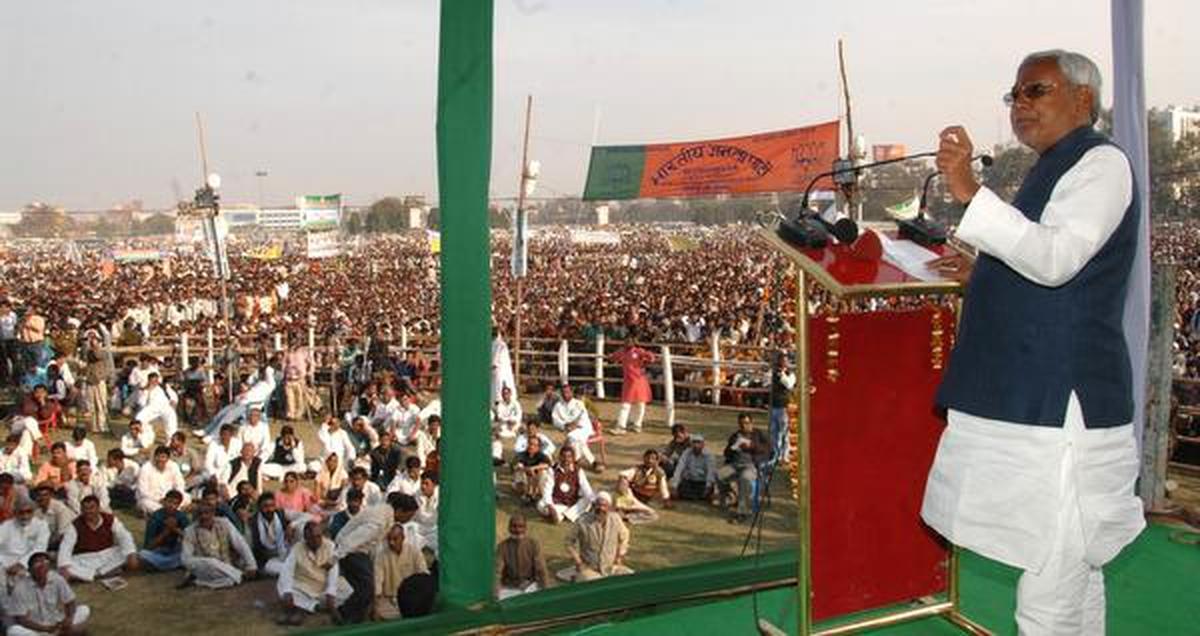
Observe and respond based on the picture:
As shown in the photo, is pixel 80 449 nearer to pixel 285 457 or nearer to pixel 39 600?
→ pixel 285 457

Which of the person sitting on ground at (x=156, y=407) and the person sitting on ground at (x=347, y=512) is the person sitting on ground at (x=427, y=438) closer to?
the person sitting on ground at (x=347, y=512)

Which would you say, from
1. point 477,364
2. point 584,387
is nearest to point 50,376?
point 584,387

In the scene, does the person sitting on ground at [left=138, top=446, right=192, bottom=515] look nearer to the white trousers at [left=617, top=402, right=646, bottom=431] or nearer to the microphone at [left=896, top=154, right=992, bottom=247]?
the white trousers at [left=617, top=402, right=646, bottom=431]

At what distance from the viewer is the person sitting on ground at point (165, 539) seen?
618cm

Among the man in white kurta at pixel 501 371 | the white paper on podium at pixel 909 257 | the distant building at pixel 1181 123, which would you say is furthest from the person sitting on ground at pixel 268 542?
the distant building at pixel 1181 123

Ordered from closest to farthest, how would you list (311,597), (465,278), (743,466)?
(465,278), (311,597), (743,466)

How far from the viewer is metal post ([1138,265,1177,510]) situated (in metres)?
4.34

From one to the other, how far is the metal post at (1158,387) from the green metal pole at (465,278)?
339cm

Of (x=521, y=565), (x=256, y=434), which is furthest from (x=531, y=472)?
(x=256, y=434)

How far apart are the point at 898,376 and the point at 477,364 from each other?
1.24m

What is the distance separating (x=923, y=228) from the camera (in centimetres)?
241

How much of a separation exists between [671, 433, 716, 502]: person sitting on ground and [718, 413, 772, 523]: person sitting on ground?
11 centimetres

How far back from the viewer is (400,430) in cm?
891

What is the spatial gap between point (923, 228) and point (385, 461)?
6.25 m
